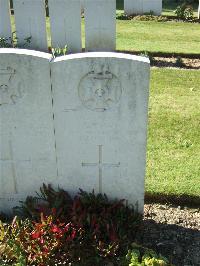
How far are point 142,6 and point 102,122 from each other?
13019 millimetres

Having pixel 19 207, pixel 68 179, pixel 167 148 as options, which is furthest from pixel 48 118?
pixel 167 148

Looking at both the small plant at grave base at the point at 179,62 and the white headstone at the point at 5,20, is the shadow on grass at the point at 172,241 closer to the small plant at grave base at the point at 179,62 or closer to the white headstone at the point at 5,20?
the small plant at grave base at the point at 179,62

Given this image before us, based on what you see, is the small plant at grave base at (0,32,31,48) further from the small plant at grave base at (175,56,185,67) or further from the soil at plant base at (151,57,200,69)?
the small plant at grave base at (175,56,185,67)

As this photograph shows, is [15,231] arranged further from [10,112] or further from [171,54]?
[171,54]

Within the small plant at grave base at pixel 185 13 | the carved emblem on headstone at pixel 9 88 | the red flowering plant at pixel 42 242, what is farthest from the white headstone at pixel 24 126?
the small plant at grave base at pixel 185 13

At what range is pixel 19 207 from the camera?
14.5 ft

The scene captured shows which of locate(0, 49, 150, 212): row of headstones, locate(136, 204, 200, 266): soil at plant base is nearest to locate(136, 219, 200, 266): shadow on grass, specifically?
locate(136, 204, 200, 266): soil at plant base

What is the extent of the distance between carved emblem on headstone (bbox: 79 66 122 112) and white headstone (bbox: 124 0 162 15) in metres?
12.9

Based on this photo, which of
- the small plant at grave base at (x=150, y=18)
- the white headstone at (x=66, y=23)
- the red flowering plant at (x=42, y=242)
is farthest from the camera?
the small plant at grave base at (x=150, y=18)

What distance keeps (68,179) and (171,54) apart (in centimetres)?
727

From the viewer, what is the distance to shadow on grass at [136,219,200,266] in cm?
403

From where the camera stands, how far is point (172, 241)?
423 centimetres

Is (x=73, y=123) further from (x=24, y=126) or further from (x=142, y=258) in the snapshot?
(x=142, y=258)

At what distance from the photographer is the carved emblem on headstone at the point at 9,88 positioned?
3.88 metres
